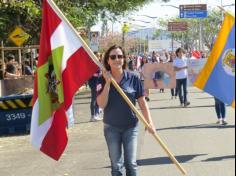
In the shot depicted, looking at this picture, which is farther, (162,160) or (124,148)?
(162,160)

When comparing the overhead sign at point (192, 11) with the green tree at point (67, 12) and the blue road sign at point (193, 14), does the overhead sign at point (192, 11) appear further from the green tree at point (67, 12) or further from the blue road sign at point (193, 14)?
the green tree at point (67, 12)

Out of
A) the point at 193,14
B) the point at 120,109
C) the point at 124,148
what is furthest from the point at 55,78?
the point at 193,14

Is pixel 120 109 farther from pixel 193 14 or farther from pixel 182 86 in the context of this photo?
pixel 193 14

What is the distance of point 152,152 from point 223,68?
5255 millimetres

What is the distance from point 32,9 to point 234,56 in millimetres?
16535

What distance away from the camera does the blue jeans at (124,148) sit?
665 centimetres

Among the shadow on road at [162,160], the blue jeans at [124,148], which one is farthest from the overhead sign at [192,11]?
Answer: the blue jeans at [124,148]

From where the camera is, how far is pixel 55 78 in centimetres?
659

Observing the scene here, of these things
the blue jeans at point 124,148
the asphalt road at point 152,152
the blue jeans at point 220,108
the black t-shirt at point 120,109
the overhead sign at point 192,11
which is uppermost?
the overhead sign at point 192,11

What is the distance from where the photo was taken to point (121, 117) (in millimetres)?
6637

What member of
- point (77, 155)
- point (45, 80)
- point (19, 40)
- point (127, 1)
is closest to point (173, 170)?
point (77, 155)

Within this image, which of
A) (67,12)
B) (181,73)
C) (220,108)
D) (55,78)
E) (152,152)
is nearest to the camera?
(55,78)

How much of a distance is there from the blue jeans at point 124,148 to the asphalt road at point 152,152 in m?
2.22

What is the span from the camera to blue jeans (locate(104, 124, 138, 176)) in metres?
6.65
